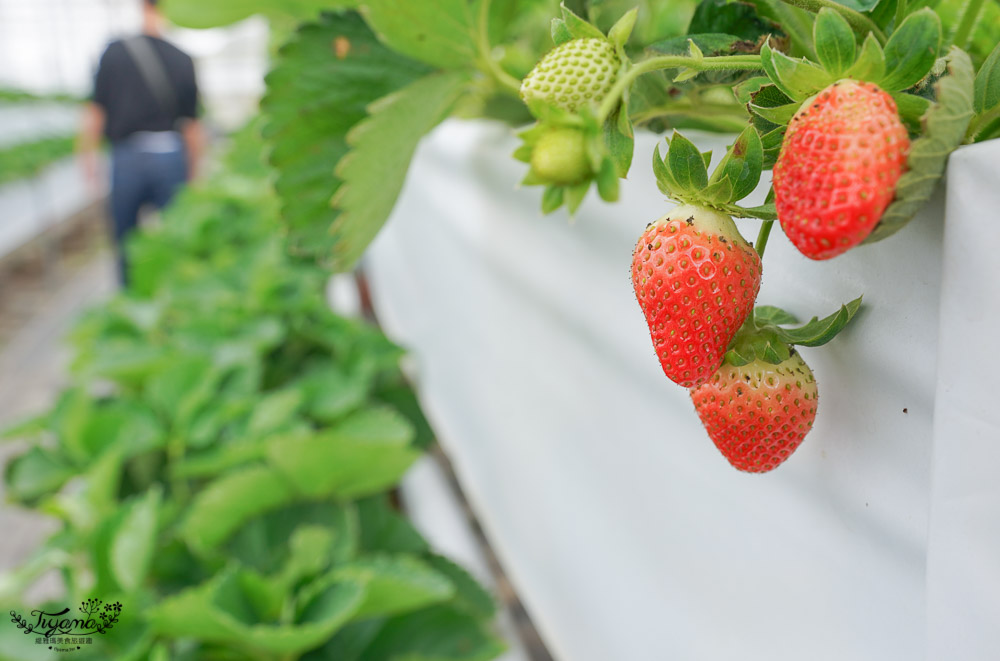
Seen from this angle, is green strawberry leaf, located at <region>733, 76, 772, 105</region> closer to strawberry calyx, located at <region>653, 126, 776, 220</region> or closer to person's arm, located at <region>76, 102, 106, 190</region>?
strawberry calyx, located at <region>653, 126, 776, 220</region>

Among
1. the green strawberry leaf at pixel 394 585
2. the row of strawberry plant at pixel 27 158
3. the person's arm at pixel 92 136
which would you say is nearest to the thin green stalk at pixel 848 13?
the green strawberry leaf at pixel 394 585

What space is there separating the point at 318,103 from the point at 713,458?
37 cm

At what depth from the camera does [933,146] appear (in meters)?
0.21

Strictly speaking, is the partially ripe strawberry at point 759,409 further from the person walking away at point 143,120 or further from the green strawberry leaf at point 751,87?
the person walking away at point 143,120

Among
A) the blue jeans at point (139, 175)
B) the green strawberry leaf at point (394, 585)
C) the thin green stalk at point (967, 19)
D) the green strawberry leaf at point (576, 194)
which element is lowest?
the blue jeans at point (139, 175)

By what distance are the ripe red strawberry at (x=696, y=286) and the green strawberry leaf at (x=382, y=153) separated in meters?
0.23

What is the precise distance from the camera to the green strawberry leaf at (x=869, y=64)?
0.22m

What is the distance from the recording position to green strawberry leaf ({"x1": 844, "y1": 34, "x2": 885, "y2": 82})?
0.22 metres

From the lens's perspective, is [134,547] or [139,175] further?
[139,175]

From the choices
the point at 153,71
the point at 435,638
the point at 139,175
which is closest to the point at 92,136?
A: the point at 139,175

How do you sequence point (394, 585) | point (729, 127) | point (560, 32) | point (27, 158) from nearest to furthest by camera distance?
point (560, 32) < point (729, 127) < point (394, 585) < point (27, 158)

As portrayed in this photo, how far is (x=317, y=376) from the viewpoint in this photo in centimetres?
101

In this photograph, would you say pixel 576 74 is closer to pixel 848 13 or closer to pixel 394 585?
pixel 848 13

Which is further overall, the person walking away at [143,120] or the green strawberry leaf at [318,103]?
the person walking away at [143,120]
